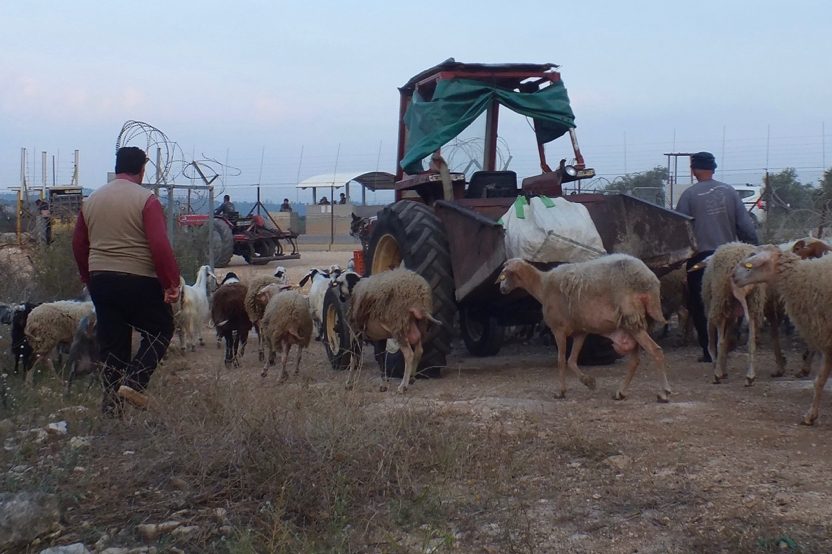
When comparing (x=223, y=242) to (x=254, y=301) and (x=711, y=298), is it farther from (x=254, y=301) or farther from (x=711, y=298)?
(x=711, y=298)

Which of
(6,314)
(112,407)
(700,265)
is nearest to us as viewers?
(112,407)

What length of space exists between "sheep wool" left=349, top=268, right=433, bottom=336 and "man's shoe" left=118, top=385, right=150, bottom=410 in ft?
Result: 8.16

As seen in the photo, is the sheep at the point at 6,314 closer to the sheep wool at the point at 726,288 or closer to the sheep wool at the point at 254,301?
the sheep wool at the point at 254,301

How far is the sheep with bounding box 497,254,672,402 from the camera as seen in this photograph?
23.4 ft

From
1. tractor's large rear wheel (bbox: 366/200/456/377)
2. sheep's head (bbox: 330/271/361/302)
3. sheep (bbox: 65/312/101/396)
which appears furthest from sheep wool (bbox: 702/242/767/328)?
sheep (bbox: 65/312/101/396)

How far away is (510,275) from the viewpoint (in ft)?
25.5

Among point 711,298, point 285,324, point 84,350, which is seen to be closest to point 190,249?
point 285,324

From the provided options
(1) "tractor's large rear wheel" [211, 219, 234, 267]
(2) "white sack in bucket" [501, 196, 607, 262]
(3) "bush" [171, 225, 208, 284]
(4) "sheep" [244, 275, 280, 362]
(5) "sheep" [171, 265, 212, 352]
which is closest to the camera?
(2) "white sack in bucket" [501, 196, 607, 262]

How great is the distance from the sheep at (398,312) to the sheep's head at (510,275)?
2.15 ft

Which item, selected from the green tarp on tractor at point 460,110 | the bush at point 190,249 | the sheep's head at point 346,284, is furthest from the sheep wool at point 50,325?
the bush at point 190,249

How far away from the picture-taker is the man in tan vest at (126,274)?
6.24 metres

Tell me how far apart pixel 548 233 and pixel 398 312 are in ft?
4.57

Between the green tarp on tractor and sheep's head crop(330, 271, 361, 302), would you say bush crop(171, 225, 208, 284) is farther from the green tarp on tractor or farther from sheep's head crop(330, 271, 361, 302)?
the green tarp on tractor

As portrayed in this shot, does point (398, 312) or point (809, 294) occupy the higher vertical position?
point (809, 294)
